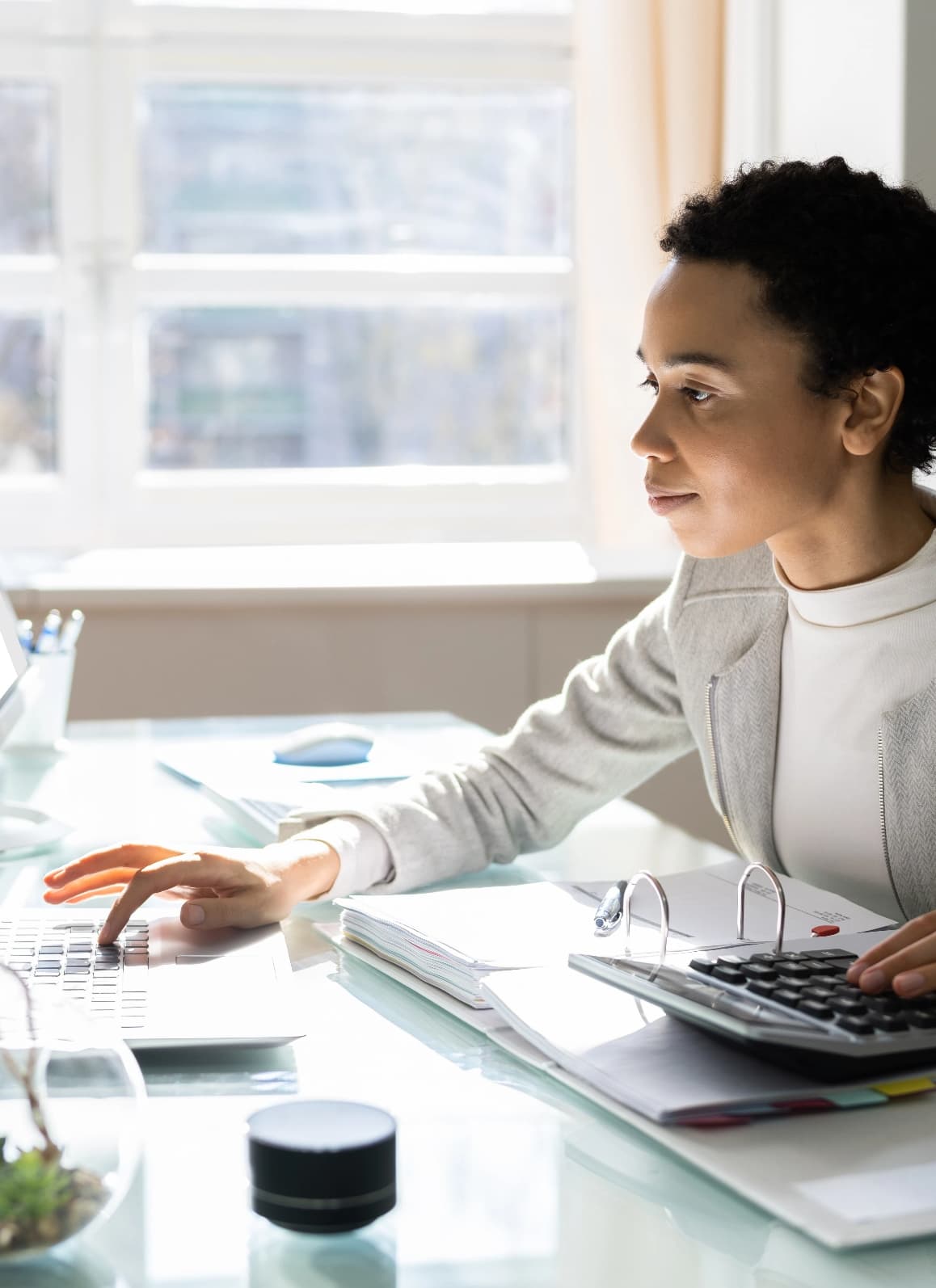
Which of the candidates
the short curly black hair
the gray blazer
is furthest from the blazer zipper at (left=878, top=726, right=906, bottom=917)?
the short curly black hair

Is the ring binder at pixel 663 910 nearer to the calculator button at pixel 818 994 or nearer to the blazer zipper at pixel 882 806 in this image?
the calculator button at pixel 818 994

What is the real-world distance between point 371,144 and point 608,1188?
2.73 meters

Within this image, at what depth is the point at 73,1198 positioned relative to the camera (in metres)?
0.58

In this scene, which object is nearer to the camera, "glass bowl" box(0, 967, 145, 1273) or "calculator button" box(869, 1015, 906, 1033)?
"glass bowl" box(0, 967, 145, 1273)

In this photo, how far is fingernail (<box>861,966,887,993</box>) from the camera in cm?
75

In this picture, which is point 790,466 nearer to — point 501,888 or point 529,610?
point 501,888

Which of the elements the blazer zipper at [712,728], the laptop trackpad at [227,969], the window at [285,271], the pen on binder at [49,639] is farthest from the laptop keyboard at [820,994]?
the window at [285,271]

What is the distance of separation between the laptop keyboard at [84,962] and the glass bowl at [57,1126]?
23 cm

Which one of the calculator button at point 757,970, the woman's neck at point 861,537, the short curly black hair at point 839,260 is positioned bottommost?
the calculator button at point 757,970

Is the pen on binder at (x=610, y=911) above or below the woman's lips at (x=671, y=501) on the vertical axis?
below

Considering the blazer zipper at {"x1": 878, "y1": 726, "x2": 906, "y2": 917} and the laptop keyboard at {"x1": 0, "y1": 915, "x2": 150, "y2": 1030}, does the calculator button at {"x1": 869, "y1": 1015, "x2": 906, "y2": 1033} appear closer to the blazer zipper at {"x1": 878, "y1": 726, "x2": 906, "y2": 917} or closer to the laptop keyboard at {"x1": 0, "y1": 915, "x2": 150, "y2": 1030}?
the laptop keyboard at {"x1": 0, "y1": 915, "x2": 150, "y2": 1030}

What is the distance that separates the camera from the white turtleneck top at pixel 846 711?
47.8 inches

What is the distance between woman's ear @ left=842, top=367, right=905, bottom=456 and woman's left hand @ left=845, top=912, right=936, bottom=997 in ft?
1.72

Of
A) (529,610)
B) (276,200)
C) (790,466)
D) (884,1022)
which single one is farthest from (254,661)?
(884,1022)
